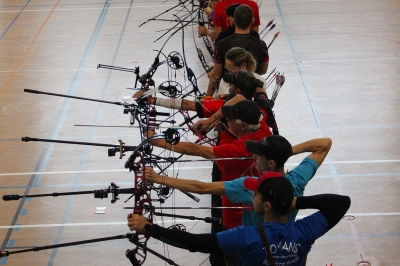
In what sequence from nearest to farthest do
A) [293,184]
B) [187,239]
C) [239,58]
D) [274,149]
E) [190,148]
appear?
[187,239]
[274,149]
[293,184]
[190,148]
[239,58]

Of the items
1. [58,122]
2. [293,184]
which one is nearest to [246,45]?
[293,184]

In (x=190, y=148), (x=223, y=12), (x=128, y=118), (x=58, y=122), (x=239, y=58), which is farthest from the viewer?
(x=128, y=118)

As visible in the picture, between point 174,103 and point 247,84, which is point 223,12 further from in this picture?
point 247,84

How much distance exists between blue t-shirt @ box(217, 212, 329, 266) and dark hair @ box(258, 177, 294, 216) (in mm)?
84

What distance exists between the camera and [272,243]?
321cm

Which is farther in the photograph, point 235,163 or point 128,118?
point 128,118

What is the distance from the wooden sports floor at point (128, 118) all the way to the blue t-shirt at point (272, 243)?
2.51 meters

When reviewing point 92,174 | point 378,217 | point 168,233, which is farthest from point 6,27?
A: point 168,233

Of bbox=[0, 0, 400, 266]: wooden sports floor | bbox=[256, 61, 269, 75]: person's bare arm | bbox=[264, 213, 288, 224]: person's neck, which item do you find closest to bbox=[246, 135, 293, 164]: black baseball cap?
bbox=[264, 213, 288, 224]: person's neck

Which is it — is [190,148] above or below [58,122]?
above

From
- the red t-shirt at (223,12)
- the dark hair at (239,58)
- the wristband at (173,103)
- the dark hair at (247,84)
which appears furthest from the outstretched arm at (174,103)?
the red t-shirt at (223,12)

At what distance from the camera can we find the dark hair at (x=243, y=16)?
6539mm

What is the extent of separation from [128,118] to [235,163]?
15.3 feet

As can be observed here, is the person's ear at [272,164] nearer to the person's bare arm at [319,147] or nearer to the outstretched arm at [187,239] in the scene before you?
the person's bare arm at [319,147]
